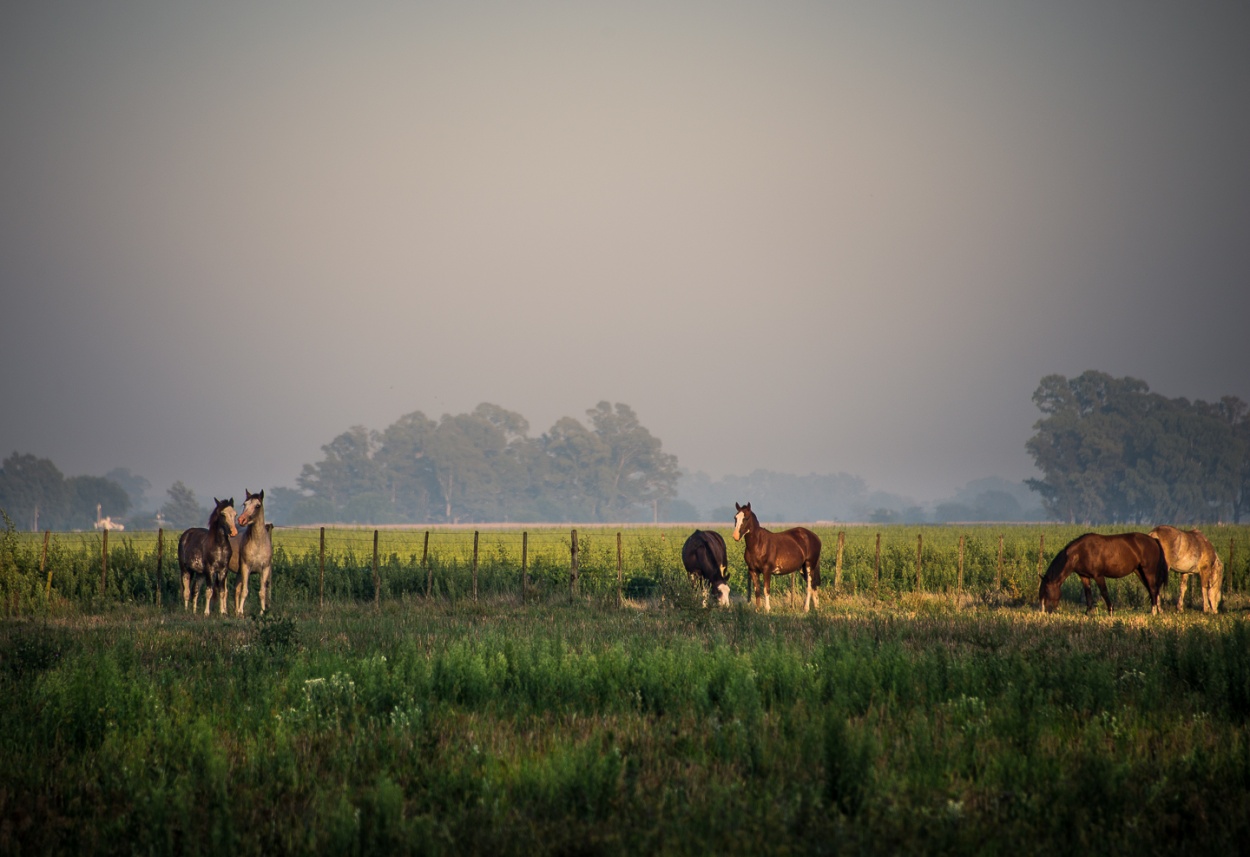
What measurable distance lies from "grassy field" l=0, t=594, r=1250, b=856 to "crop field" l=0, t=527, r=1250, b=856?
3cm

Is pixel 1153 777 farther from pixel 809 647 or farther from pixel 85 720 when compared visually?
pixel 85 720

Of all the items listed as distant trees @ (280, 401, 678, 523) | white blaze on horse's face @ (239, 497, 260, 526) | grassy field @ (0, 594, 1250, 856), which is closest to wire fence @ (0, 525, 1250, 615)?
white blaze on horse's face @ (239, 497, 260, 526)

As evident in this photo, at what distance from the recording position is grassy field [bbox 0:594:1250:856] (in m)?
6.45

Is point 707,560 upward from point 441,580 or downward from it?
upward

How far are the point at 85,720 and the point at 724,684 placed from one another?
657cm

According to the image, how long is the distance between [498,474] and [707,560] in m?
134

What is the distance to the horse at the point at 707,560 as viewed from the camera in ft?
70.3

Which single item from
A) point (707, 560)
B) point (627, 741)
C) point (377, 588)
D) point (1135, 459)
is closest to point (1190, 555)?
point (707, 560)

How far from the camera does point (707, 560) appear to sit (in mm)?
21734

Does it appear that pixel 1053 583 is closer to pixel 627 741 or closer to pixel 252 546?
pixel 627 741

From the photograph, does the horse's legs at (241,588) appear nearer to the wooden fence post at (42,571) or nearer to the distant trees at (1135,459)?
the wooden fence post at (42,571)

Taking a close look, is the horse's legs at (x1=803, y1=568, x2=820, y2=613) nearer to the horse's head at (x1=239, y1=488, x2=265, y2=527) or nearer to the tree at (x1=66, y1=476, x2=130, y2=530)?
the horse's head at (x1=239, y1=488, x2=265, y2=527)

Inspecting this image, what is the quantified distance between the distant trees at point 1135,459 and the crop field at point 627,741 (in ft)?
360

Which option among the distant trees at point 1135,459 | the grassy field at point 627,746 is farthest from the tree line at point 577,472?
the grassy field at point 627,746
